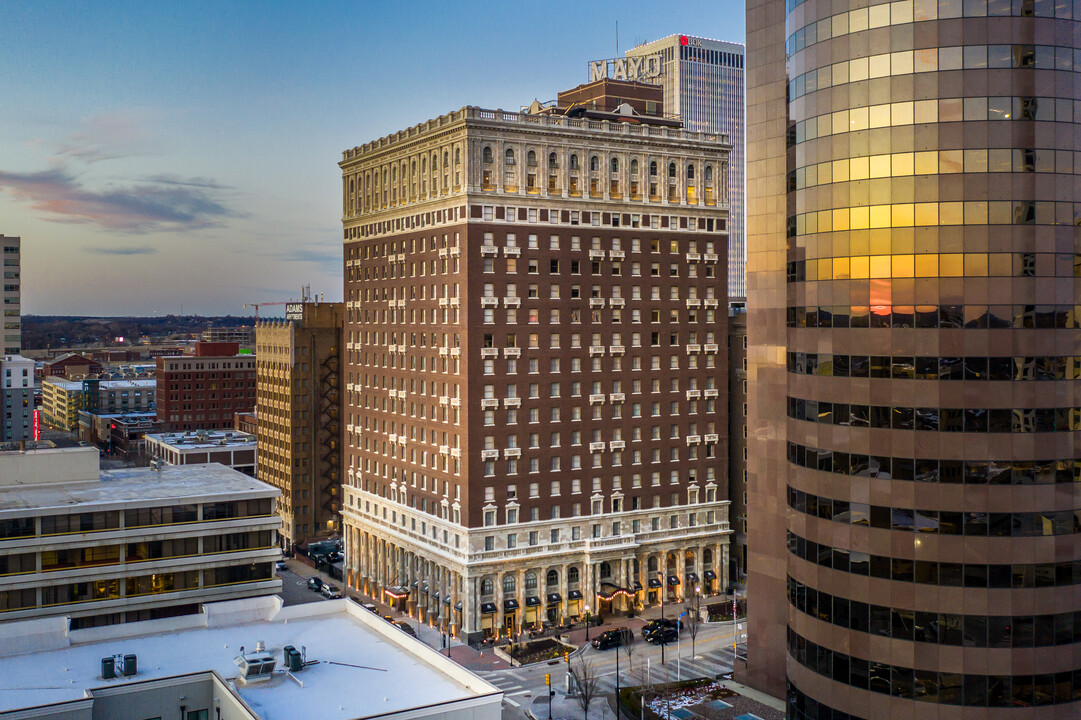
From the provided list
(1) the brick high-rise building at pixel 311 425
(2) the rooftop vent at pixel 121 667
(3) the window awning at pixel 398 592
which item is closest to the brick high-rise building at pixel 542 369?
(3) the window awning at pixel 398 592

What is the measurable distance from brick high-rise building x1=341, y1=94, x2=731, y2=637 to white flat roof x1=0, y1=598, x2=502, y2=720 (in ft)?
139

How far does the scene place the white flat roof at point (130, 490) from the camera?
286ft

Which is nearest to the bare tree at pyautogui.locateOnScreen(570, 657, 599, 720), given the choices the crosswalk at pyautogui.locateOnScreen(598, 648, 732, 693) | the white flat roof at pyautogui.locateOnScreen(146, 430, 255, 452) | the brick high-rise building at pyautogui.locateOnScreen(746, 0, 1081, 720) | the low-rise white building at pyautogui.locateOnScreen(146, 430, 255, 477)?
the crosswalk at pyautogui.locateOnScreen(598, 648, 732, 693)

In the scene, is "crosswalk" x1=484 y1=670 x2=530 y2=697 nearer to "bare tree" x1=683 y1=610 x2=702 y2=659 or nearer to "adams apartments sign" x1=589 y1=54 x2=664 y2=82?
"bare tree" x1=683 y1=610 x2=702 y2=659

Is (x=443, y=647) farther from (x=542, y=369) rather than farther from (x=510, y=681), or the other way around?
(x=542, y=369)

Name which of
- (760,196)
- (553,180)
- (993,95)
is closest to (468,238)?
(553,180)

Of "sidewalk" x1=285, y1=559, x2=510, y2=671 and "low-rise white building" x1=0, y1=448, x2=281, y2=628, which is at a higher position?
"low-rise white building" x1=0, y1=448, x2=281, y2=628

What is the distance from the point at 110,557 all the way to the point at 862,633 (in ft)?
198

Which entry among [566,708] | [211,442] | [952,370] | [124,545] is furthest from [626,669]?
[211,442]

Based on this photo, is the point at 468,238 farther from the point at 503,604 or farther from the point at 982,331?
the point at 982,331

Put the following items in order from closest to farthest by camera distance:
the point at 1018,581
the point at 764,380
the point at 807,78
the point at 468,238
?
the point at 1018,581, the point at 807,78, the point at 764,380, the point at 468,238

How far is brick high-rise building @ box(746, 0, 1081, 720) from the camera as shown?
56.9 metres

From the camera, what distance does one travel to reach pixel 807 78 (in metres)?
63.8

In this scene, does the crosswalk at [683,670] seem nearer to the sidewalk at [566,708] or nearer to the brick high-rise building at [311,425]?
the sidewalk at [566,708]
